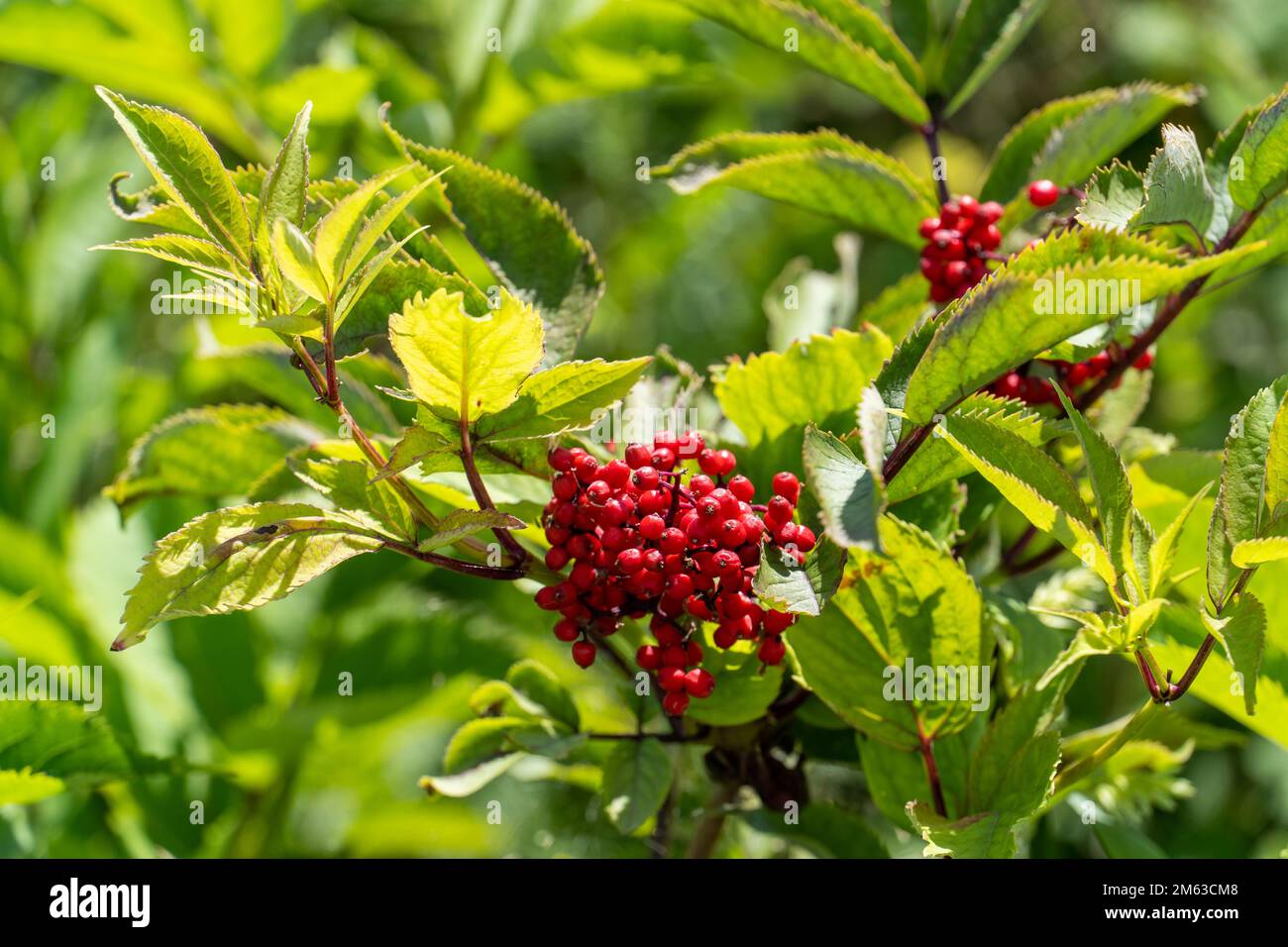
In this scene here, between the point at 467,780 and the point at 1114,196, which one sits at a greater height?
the point at 1114,196

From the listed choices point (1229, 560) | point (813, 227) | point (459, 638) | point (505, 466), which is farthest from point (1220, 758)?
point (505, 466)

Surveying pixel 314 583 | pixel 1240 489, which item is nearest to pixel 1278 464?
pixel 1240 489

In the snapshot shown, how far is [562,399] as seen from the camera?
0.84 m

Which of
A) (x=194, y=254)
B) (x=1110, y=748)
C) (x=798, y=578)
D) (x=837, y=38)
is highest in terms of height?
(x=837, y=38)

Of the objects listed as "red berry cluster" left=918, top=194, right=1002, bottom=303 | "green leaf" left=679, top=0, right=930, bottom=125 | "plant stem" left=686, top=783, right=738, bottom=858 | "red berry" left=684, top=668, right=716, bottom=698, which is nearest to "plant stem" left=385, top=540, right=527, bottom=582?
"red berry" left=684, top=668, right=716, bottom=698

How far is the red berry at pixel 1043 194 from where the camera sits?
41.5 inches

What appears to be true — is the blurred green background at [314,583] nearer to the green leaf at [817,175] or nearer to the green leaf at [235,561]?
the green leaf at [817,175]

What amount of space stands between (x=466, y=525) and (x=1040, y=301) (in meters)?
0.37

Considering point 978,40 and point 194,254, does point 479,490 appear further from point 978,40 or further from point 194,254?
point 978,40

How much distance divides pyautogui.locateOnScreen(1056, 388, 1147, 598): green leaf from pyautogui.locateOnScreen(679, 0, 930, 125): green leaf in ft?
1.55

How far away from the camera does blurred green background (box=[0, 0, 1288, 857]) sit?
1.46 meters

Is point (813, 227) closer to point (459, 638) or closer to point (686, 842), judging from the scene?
point (459, 638)

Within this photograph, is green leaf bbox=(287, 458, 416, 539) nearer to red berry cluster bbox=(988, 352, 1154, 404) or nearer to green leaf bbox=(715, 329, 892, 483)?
green leaf bbox=(715, 329, 892, 483)
